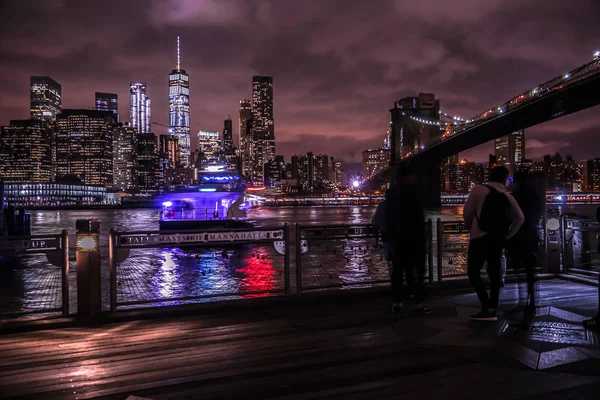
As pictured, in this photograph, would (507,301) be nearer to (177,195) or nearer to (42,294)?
(42,294)

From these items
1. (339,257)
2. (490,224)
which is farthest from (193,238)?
(339,257)

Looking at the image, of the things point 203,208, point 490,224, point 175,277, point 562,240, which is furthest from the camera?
point 203,208

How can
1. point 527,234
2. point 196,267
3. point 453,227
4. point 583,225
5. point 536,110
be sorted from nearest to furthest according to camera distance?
point 527,234 < point 453,227 < point 583,225 < point 196,267 < point 536,110

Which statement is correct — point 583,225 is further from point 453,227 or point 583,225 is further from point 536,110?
point 536,110

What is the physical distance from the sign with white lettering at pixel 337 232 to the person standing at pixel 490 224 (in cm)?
205

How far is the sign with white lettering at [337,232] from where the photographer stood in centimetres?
826

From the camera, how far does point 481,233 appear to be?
6266 mm

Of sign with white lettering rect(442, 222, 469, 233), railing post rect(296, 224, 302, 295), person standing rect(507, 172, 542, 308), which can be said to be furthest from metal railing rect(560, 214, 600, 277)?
railing post rect(296, 224, 302, 295)

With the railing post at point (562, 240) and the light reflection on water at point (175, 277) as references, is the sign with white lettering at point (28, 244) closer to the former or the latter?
the light reflection on water at point (175, 277)

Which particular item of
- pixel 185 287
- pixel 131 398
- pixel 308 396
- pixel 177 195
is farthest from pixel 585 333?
pixel 177 195

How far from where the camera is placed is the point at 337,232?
8.49 m

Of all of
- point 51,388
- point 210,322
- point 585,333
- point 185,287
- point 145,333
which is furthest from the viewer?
point 185,287

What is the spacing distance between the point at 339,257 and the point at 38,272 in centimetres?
807

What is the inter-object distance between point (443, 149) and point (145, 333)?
6722 centimetres
